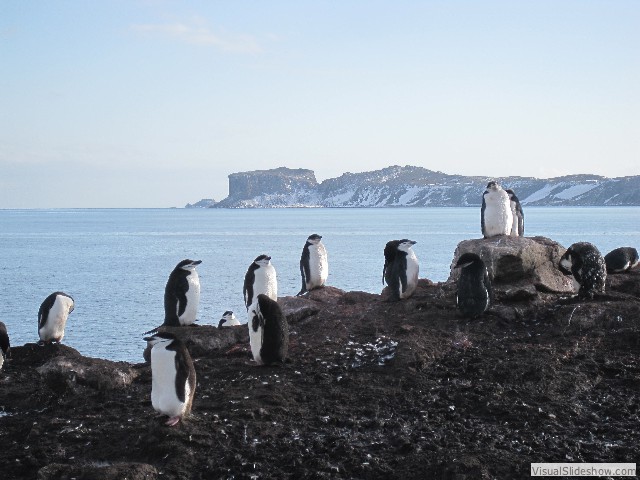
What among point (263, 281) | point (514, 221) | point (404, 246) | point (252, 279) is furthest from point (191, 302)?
point (514, 221)

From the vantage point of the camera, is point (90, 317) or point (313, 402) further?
point (90, 317)

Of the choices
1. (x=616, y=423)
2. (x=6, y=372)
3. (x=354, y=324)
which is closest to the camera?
(x=616, y=423)

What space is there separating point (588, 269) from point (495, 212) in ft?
7.66

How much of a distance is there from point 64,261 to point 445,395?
4680cm

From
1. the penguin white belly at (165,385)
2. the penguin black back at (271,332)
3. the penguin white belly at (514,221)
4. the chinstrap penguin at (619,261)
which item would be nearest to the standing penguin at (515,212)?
the penguin white belly at (514,221)

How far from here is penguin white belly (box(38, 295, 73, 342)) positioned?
12695 mm

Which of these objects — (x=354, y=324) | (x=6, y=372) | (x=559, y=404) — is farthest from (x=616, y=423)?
(x=6, y=372)

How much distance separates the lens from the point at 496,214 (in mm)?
14352

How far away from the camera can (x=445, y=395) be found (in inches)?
357

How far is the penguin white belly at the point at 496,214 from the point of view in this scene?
14359mm

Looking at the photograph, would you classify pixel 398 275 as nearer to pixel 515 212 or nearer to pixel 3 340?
pixel 515 212

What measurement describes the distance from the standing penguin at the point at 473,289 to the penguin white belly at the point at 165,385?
539 centimetres

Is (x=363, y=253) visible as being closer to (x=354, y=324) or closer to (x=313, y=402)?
(x=354, y=324)

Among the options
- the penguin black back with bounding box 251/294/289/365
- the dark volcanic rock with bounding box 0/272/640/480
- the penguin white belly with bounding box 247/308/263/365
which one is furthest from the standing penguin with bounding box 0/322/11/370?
the penguin black back with bounding box 251/294/289/365
